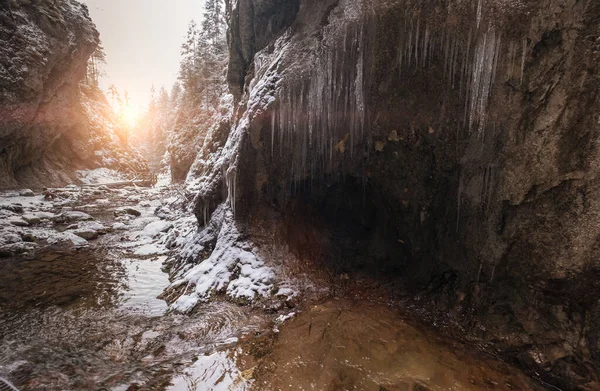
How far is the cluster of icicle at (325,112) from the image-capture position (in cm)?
634

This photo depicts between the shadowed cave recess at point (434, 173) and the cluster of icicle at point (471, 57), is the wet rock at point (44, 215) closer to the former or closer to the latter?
the shadowed cave recess at point (434, 173)

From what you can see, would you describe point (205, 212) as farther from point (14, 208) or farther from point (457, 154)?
point (14, 208)

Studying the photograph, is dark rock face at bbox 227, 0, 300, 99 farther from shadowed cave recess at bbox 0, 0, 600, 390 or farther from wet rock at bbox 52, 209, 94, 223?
wet rock at bbox 52, 209, 94, 223

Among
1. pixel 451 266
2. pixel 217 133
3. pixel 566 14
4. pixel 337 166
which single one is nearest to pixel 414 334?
pixel 451 266

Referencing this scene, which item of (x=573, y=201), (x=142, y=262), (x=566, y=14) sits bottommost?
(x=142, y=262)

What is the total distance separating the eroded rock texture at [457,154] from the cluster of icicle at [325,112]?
0.04m

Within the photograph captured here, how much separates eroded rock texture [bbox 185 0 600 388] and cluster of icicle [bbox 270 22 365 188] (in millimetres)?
36

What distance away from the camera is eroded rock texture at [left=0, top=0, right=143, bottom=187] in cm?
1745

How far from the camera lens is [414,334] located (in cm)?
490

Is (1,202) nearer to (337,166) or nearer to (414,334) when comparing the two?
(337,166)

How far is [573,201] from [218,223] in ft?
26.0

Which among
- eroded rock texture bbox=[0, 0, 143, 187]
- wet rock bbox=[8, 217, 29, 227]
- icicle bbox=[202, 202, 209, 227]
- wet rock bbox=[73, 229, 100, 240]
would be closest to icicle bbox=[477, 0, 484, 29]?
icicle bbox=[202, 202, 209, 227]

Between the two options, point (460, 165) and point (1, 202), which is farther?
point (1, 202)

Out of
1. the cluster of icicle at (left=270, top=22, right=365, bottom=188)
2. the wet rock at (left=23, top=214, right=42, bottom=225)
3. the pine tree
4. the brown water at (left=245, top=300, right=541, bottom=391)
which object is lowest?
the brown water at (left=245, top=300, right=541, bottom=391)
